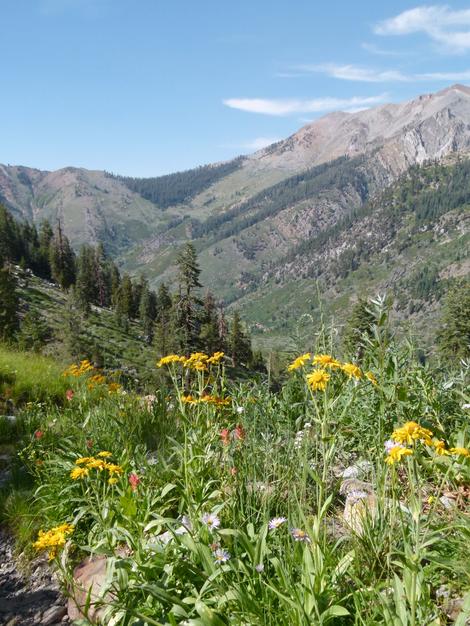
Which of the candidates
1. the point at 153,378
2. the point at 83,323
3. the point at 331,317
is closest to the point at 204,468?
the point at 331,317

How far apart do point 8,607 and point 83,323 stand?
91.7 metres

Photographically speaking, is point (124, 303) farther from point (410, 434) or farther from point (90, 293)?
point (410, 434)

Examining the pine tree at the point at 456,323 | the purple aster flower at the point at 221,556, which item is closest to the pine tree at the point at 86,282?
the pine tree at the point at 456,323

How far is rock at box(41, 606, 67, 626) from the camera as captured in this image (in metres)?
3.76

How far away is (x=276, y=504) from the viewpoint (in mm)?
3803

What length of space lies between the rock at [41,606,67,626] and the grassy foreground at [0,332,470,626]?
32 cm

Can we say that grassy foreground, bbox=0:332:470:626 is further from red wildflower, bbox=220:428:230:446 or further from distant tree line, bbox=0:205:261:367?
distant tree line, bbox=0:205:261:367

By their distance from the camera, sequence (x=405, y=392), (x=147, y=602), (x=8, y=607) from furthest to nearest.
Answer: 1. (x=405, y=392)
2. (x=8, y=607)
3. (x=147, y=602)

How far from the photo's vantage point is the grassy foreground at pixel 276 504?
2637mm

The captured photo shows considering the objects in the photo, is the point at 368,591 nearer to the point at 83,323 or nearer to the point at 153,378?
the point at 153,378

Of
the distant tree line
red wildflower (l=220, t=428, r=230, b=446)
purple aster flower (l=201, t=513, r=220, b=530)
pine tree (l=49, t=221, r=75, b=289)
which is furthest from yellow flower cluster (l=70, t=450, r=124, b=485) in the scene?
pine tree (l=49, t=221, r=75, b=289)

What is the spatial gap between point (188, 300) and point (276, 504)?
37.8 meters

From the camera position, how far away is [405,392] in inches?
180

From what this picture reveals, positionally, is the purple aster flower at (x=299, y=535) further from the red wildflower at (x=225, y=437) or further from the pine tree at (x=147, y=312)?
the pine tree at (x=147, y=312)
